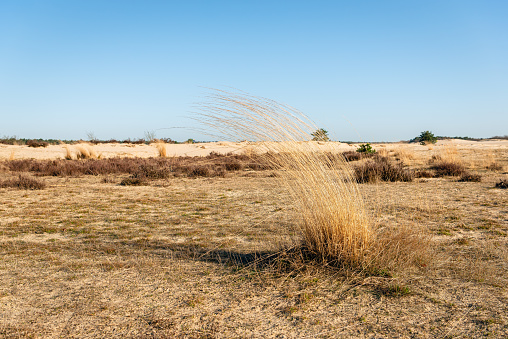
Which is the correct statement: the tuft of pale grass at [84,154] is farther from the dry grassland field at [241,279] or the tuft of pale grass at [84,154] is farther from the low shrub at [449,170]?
the low shrub at [449,170]

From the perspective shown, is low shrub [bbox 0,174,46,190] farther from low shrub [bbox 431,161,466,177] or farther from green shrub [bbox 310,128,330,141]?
low shrub [bbox 431,161,466,177]

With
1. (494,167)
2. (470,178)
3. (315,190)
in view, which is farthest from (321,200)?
(494,167)

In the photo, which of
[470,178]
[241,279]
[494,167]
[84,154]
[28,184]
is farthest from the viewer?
[84,154]

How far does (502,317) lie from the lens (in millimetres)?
2760

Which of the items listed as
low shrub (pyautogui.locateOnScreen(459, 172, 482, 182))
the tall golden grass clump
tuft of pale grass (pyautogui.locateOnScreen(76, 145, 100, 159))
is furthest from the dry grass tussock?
tuft of pale grass (pyautogui.locateOnScreen(76, 145, 100, 159))

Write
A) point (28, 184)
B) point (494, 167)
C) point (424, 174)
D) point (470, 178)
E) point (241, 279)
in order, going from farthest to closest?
point (494, 167) < point (424, 174) < point (470, 178) < point (28, 184) < point (241, 279)

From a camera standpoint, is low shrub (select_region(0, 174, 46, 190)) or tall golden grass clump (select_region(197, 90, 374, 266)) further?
low shrub (select_region(0, 174, 46, 190))

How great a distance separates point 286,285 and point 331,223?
742mm

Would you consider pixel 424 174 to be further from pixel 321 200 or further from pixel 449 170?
pixel 321 200

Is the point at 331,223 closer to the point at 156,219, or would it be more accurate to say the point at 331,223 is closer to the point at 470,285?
the point at 470,285

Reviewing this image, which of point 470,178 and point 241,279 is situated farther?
point 470,178

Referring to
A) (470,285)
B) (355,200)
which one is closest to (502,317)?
(470,285)

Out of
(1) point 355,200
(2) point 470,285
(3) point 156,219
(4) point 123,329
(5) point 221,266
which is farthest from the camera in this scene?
(3) point 156,219

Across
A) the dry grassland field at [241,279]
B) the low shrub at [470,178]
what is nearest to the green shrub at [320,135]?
the dry grassland field at [241,279]
